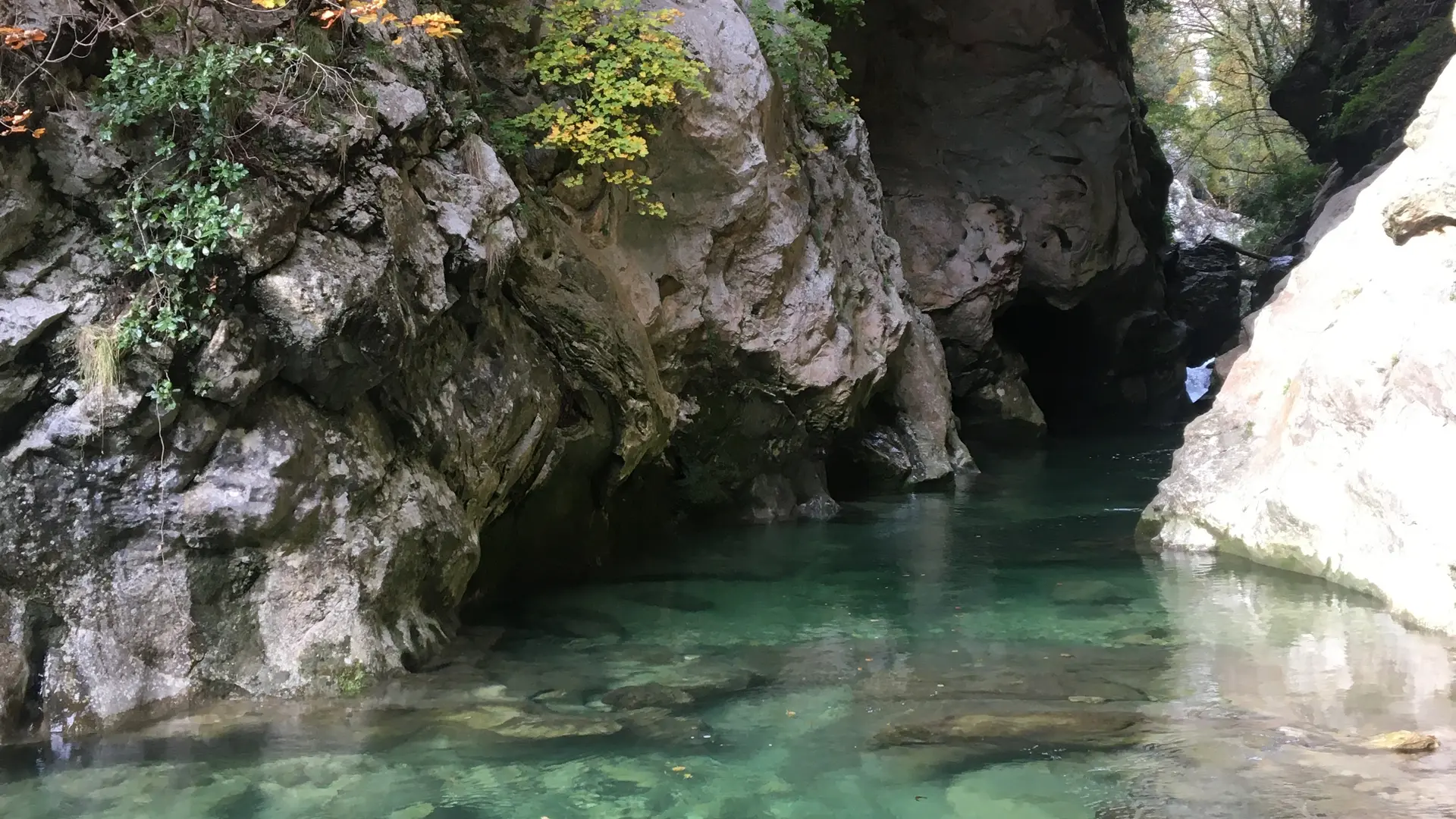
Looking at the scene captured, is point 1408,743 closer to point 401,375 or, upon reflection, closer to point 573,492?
point 401,375

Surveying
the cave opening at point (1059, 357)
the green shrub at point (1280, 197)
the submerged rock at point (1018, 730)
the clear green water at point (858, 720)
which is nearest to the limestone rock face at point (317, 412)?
the clear green water at point (858, 720)

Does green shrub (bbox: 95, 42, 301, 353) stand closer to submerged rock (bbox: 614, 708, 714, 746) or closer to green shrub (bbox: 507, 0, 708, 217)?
submerged rock (bbox: 614, 708, 714, 746)

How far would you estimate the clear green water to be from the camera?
13.7ft

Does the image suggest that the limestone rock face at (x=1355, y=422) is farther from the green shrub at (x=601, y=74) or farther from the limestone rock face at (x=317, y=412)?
the green shrub at (x=601, y=74)

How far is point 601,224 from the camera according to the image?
32.6ft

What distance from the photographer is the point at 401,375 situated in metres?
6.65

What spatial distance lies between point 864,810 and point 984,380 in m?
17.9

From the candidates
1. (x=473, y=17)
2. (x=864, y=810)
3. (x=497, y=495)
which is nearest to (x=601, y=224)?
(x=473, y=17)

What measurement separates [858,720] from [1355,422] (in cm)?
520

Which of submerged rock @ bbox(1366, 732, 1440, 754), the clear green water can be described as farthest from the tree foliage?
submerged rock @ bbox(1366, 732, 1440, 754)

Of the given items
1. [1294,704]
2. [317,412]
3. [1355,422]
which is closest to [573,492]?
[317,412]

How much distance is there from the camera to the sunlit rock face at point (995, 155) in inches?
781

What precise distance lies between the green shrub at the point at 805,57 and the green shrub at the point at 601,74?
255 cm

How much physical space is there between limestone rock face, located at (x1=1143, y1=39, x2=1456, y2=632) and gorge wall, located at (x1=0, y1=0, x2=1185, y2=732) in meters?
4.64
